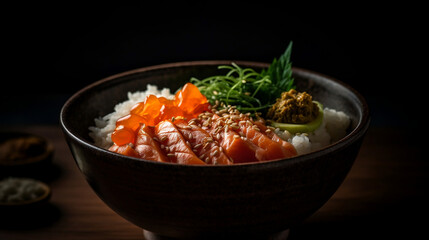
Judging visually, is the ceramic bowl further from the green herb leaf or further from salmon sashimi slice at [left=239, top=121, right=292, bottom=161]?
salmon sashimi slice at [left=239, top=121, right=292, bottom=161]

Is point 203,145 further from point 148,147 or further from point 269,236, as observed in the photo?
point 269,236

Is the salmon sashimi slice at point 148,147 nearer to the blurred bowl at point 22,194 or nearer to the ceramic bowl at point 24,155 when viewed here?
the blurred bowl at point 22,194

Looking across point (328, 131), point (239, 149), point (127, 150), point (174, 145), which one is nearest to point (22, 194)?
point (127, 150)

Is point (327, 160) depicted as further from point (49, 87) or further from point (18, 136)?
point (49, 87)

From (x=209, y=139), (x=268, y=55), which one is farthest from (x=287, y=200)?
(x=268, y=55)

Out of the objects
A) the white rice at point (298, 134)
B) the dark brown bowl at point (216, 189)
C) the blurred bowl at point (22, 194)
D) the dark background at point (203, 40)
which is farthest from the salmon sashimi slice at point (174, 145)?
the dark background at point (203, 40)

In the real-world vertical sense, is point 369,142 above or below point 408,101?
above

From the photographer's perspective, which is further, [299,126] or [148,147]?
[299,126]
